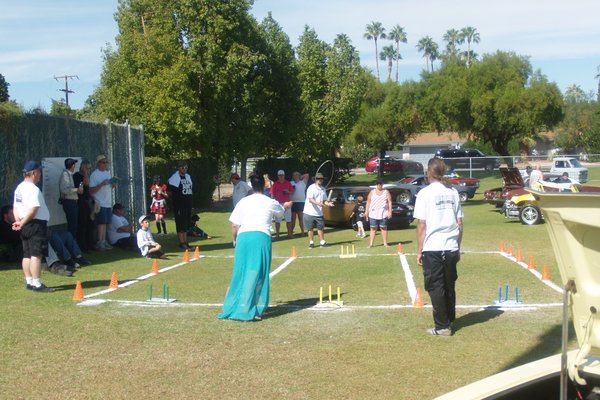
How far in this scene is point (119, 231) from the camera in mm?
17234

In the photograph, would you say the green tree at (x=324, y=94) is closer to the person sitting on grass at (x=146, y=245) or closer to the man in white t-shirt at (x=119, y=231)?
the man in white t-shirt at (x=119, y=231)

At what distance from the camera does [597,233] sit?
3.15 m

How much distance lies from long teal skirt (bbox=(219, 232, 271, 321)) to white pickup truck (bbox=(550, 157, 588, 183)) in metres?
36.9

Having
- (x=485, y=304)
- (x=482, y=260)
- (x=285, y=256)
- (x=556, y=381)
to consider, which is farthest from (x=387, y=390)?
(x=285, y=256)

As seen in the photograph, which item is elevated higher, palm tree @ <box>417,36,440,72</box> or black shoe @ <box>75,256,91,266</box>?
palm tree @ <box>417,36,440,72</box>

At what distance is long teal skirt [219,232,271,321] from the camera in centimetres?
888

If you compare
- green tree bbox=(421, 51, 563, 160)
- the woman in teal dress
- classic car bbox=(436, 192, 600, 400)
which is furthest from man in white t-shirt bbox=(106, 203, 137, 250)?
green tree bbox=(421, 51, 563, 160)

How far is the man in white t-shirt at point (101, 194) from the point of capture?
53.5 feet

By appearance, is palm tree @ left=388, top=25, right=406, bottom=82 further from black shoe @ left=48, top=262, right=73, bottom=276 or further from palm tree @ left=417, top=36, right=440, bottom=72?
black shoe @ left=48, top=262, right=73, bottom=276

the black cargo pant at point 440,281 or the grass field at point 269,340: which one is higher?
the black cargo pant at point 440,281

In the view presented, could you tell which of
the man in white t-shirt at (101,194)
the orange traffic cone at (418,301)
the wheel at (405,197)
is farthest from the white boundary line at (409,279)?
the wheel at (405,197)

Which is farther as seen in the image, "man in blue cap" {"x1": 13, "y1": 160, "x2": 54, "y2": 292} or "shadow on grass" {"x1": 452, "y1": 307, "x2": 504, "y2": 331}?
"man in blue cap" {"x1": 13, "y1": 160, "x2": 54, "y2": 292}

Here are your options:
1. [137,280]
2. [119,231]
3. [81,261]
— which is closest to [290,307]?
[137,280]

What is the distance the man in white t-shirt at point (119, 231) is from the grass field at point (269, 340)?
3938 mm
